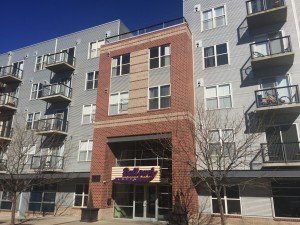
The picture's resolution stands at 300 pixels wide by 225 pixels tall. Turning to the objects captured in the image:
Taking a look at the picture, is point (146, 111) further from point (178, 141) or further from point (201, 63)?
point (201, 63)

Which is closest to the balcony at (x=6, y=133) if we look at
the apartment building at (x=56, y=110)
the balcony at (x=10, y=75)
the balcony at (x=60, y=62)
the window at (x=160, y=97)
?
the apartment building at (x=56, y=110)

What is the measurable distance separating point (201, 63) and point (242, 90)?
3892mm

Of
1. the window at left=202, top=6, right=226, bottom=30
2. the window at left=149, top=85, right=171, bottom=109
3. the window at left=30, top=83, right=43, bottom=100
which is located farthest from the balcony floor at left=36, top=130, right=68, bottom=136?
the window at left=202, top=6, right=226, bottom=30

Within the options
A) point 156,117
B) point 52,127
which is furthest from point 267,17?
point 52,127

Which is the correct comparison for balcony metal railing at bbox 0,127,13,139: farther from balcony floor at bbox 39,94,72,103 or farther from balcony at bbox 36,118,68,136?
balcony floor at bbox 39,94,72,103

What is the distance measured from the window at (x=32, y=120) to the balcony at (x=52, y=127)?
112 centimetres

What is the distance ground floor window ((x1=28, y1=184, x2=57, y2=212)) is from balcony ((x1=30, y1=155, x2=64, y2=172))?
1.78 m

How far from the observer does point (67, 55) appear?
2772 cm

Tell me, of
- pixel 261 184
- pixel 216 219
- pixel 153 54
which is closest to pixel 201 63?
pixel 153 54

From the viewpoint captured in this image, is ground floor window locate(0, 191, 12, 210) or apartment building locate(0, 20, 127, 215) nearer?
apartment building locate(0, 20, 127, 215)

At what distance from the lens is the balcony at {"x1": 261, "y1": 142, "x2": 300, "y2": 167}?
52.0 ft

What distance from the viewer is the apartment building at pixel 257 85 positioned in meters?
16.3

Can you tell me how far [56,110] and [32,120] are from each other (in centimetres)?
310

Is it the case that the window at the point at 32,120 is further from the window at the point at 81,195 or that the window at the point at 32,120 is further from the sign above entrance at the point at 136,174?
the sign above entrance at the point at 136,174
